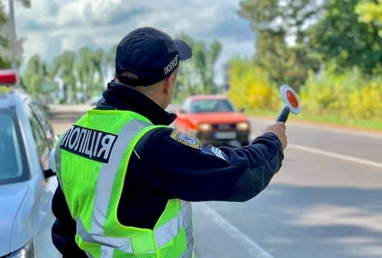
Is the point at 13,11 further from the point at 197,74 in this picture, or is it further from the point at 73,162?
the point at 197,74

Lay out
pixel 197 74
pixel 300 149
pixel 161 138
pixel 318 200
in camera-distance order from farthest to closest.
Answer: pixel 197 74 < pixel 300 149 < pixel 318 200 < pixel 161 138

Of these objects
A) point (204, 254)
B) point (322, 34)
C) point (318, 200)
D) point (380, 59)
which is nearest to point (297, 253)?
point (204, 254)

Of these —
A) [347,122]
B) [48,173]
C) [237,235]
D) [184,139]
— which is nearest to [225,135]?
[237,235]

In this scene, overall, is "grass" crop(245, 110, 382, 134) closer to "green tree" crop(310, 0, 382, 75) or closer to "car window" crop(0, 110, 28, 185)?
"green tree" crop(310, 0, 382, 75)

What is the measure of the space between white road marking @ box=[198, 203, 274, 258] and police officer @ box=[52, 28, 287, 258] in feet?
13.1

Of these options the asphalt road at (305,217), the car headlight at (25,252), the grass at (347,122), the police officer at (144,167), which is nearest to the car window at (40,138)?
the car headlight at (25,252)

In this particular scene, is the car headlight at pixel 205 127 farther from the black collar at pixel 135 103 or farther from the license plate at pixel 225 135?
the black collar at pixel 135 103

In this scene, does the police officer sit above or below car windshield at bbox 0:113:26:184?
above

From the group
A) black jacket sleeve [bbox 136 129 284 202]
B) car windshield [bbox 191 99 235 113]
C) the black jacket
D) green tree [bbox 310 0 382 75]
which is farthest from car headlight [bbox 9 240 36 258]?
green tree [bbox 310 0 382 75]

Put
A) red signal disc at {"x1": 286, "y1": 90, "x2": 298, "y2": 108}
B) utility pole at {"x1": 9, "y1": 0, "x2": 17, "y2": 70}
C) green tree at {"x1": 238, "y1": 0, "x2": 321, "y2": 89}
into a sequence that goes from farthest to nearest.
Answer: green tree at {"x1": 238, "y1": 0, "x2": 321, "y2": 89}
utility pole at {"x1": 9, "y1": 0, "x2": 17, "y2": 70}
red signal disc at {"x1": 286, "y1": 90, "x2": 298, "y2": 108}

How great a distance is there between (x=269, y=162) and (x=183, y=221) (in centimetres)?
33

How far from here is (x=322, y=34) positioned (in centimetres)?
3128

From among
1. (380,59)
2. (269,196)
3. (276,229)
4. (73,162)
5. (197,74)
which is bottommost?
(197,74)

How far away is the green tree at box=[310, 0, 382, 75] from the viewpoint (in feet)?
95.5
